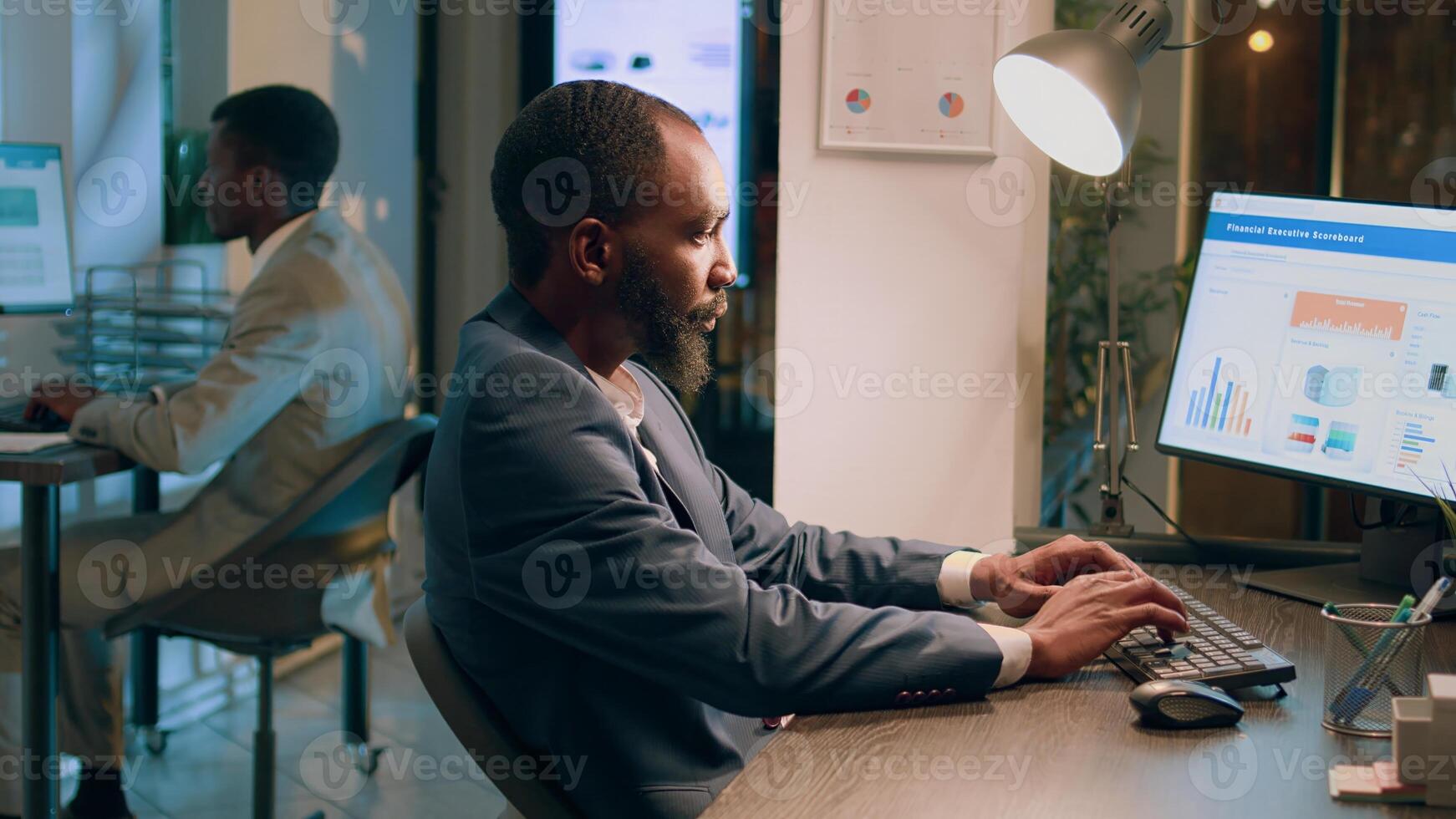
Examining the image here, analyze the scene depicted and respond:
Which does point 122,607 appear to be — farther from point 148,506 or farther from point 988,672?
point 988,672

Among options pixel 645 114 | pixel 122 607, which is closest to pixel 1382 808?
pixel 645 114

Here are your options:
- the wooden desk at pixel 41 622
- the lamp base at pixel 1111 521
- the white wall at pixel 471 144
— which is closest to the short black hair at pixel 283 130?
the wooden desk at pixel 41 622

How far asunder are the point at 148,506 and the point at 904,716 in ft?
7.53

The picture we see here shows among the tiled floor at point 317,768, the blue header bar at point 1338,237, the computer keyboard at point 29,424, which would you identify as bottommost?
the tiled floor at point 317,768

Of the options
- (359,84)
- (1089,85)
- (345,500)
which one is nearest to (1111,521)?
(1089,85)

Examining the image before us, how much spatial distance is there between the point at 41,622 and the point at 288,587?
0.41 metres

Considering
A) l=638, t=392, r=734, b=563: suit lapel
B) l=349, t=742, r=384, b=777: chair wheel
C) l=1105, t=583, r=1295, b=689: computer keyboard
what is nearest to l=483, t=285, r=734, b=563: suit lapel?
l=638, t=392, r=734, b=563: suit lapel

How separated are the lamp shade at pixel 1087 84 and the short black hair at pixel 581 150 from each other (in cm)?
55

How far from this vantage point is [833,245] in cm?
229

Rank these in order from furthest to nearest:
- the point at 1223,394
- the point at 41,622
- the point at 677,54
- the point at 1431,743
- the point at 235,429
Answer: the point at 677,54, the point at 235,429, the point at 41,622, the point at 1223,394, the point at 1431,743

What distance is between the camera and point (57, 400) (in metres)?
2.36

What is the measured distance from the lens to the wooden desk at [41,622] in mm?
2109

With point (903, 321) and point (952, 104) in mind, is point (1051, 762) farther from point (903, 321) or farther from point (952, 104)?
point (952, 104)

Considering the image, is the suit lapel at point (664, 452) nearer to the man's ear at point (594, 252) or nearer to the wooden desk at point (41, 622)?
the man's ear at point (594, 252)
